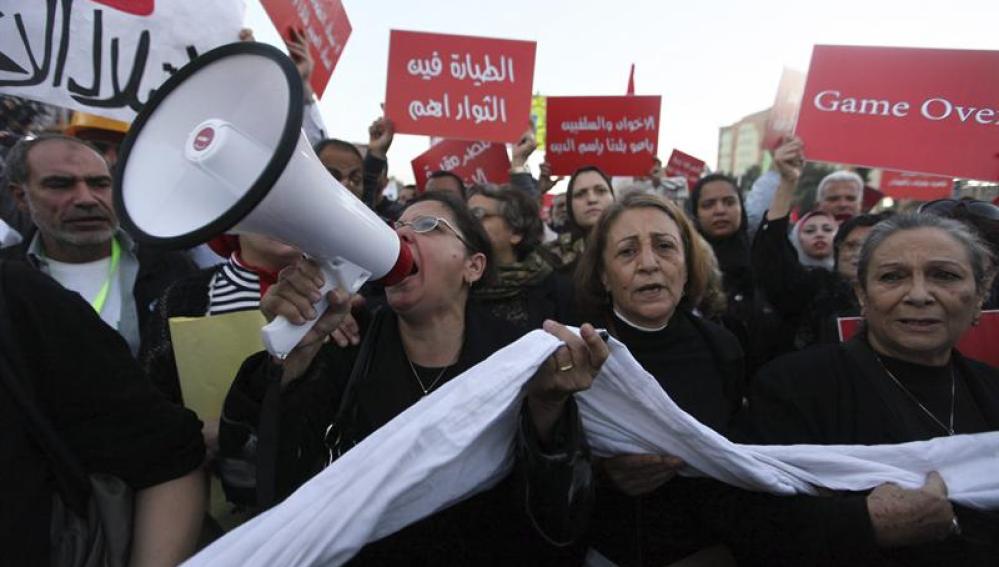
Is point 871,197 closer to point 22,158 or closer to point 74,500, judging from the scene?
point 22,158

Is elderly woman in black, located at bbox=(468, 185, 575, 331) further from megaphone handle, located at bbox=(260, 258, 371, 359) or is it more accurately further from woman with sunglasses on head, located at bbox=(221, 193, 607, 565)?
megaphone handle, located at bbox=(260, 258, 371, 359)

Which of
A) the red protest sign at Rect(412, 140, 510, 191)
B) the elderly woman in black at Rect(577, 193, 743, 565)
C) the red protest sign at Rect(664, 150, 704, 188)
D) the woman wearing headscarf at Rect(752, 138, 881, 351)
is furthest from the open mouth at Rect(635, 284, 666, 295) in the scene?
the red protest sign at Rect(664, 150, 704, 188)

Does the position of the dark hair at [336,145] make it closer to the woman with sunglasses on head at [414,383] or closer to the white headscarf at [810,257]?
the woman with sunglasses on head at [414,383]

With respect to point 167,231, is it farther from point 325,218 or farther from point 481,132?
point 481,132

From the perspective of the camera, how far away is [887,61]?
3.37m

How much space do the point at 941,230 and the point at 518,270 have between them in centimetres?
132

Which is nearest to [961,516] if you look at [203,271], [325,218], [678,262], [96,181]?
[678,262]

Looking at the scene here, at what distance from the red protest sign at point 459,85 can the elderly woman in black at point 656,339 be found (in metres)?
2.75

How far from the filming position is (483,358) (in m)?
1.83

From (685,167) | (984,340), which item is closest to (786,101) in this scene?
(984,340)

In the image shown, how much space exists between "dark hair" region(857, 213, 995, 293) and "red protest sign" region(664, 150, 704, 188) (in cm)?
603

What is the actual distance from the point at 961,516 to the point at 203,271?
7.26ft

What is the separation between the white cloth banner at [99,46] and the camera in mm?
2516

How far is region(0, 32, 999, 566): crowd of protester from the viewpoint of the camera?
1197 millimetres
